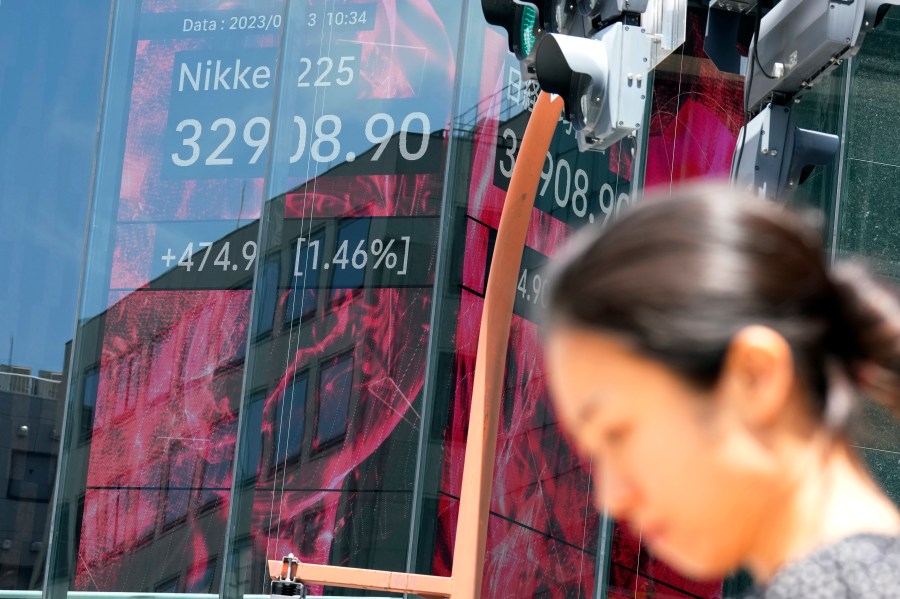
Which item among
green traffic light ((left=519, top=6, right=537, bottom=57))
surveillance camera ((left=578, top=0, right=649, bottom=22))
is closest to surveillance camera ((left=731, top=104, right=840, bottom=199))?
surveillance camera ((left=578, top=0, right=649, bottom=22))

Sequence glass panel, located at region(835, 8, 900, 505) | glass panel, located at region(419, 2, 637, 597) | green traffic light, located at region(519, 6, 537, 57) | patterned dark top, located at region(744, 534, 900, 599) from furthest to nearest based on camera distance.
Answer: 1. glass panel, located at region(419, 2, 637, 597)
2. glass panel, located at region(835, 8, 900, 505)
3. green traffic light, located at region(519, 6, 537, 57)
4. patterned dark top, located at region(744, 534, 900, 599)

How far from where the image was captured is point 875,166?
1069 centimetres

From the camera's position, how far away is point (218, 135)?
37.0ft

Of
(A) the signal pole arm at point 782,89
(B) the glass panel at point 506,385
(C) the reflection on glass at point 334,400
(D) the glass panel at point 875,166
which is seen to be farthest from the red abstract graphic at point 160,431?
(A) the signal pole arm at point 782,89

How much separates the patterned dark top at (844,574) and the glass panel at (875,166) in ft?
32.0

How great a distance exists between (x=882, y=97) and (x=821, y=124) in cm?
54

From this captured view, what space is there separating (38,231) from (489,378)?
6.34 meters

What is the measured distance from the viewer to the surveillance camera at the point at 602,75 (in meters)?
4.26

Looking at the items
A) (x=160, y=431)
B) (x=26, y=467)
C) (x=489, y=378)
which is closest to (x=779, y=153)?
(x=489, y=378)

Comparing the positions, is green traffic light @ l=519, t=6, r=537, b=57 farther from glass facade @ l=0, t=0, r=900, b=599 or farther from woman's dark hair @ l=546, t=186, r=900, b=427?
glass facade @ l=0, t=0, r=900, b=599

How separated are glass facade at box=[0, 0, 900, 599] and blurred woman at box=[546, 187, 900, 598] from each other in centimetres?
973

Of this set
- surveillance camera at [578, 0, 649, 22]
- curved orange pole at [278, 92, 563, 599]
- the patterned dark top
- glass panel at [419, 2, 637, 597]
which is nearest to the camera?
the patterned dark top

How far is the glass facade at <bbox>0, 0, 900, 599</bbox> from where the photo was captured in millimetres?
10633

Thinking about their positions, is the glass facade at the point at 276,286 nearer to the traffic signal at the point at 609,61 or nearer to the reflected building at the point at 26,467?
the reflected building at the point at 26,467
